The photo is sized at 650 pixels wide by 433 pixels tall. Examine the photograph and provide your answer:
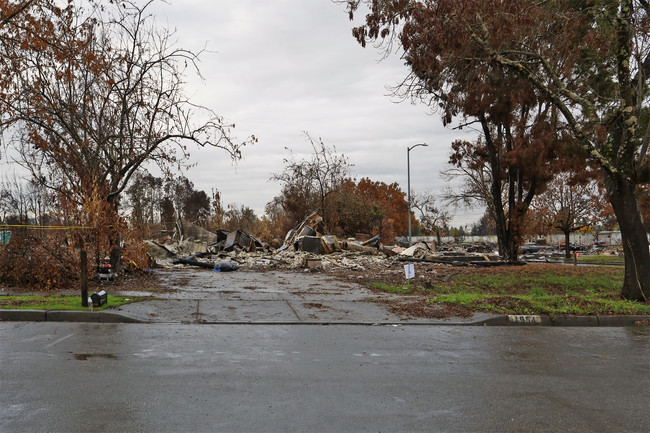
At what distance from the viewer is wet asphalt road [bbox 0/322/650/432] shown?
4.50m

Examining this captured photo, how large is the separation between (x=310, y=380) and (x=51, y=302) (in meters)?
7.15

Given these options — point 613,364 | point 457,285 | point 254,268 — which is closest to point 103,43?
point 254,268

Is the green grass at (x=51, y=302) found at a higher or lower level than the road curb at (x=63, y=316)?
higher

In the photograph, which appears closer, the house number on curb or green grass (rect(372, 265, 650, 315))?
the house number on curb

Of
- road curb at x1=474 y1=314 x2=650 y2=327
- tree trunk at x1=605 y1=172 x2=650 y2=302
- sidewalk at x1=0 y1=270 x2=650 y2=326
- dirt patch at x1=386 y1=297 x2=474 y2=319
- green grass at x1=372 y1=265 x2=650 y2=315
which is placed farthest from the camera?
tree trunk at x1=605 y1=172 x2=650 y2=302

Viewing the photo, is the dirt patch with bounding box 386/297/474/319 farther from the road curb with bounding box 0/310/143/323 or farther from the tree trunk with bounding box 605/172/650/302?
the road curb with bounding box 0/310/143/323

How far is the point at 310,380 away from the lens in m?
5.82

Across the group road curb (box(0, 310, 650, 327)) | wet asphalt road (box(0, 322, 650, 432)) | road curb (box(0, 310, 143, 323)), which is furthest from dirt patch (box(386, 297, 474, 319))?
road curb (box(0, 310, 143, 323))

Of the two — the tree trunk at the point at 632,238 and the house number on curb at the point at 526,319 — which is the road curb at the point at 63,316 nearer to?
the house number on curb at the point at 526,319

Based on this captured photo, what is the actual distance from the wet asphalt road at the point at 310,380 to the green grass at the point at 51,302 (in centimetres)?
98

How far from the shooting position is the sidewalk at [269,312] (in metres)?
9.45

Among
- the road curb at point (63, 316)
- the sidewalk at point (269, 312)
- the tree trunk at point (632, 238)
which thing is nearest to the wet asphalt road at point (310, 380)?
the road curb at point (63, 316)

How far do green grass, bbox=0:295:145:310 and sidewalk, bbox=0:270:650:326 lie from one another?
31cm

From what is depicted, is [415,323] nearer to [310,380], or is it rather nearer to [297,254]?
[310,380]
